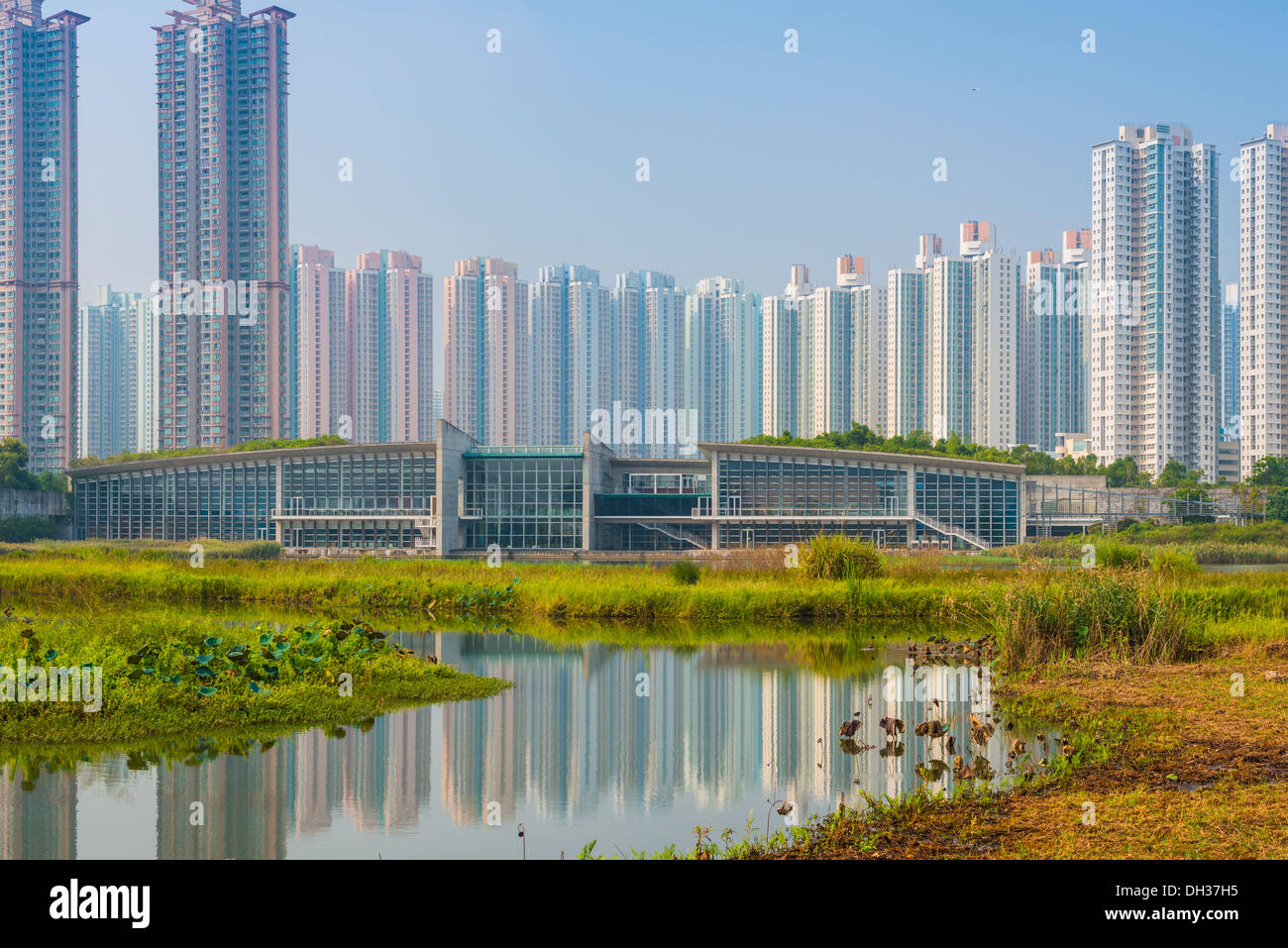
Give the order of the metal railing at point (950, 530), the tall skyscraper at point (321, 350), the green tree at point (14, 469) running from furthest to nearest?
the tall skyscraper at point (321, 350)
the green tree at point (14, 469)
the metal railing at point (950, 530)

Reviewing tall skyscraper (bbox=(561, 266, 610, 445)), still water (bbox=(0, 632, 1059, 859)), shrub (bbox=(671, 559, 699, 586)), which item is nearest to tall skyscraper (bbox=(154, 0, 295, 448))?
tall skyscraper (bbox=(561, 266, 610, 445))

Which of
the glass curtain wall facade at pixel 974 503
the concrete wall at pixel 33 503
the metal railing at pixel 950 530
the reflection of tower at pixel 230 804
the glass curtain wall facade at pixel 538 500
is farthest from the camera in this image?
the concrete wall at pixel 33 503

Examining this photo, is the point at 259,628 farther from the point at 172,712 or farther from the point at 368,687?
the point at 172,712

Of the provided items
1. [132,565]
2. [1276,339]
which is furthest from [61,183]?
[1276,339]

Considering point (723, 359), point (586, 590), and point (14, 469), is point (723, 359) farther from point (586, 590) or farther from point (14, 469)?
point (586, 590)

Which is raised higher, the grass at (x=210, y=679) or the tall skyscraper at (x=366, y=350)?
the tall skyscraper at (x=366, y=350)

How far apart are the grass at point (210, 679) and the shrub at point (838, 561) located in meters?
11.0

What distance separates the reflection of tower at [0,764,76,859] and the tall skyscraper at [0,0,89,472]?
7241cm

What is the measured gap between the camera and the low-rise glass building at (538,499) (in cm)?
5194

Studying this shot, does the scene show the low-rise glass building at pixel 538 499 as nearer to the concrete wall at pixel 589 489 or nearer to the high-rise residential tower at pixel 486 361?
the concrete wall at pixel 589 489

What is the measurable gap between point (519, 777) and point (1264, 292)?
89.3 metres

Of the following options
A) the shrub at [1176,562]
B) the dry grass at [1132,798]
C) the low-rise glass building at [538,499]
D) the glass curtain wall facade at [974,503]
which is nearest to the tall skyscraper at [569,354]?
the low-rise glass building at [538,499]

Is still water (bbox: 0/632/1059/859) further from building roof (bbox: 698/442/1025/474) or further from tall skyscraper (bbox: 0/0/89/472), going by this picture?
tall skyscraper (bbox: 0/0/89/472)
